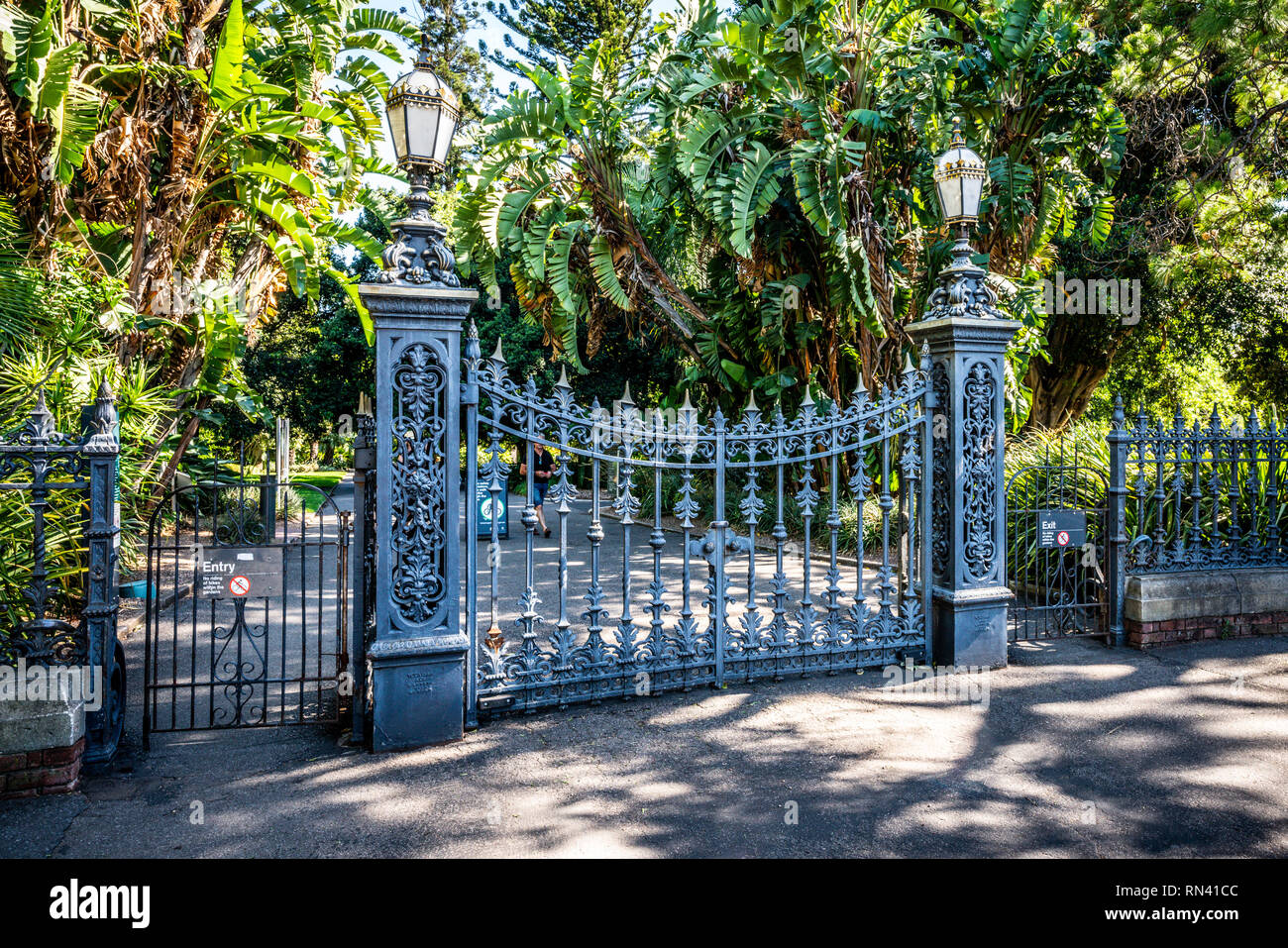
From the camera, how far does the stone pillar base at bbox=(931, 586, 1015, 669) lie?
19.8 feet

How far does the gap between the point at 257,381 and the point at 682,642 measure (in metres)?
26.2

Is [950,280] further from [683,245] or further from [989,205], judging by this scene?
[683,245]

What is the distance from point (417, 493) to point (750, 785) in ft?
8.06

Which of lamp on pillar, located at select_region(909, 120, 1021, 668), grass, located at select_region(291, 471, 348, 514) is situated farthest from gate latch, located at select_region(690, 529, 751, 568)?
grass, located at select_region(291, 471, 348, 514)

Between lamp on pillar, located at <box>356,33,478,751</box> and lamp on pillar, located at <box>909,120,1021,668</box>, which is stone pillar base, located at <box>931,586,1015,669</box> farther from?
lamp on pillar, located at <box>356,33,478,751</box>

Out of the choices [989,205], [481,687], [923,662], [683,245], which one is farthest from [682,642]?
[683,245]

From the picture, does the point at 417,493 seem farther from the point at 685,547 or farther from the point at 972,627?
the point at 972,627

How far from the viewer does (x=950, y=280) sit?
622 centimetres

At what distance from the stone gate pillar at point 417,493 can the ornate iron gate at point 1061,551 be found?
4.73 meters

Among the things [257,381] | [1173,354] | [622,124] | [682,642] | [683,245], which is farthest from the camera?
[257,381]

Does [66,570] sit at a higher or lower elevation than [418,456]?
lower

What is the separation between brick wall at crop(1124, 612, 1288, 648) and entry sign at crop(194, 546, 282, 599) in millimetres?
6598

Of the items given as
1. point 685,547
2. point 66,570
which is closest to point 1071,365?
point 685,547

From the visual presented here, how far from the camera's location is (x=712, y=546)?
18.2 ft
